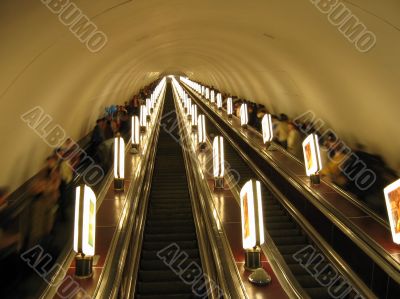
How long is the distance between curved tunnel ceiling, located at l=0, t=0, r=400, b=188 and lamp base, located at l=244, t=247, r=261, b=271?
3.49 metres

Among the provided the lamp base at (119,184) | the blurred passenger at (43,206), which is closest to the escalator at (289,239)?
the lamp base at (119,184)

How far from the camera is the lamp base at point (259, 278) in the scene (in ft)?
17.1

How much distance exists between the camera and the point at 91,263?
16.9 ft

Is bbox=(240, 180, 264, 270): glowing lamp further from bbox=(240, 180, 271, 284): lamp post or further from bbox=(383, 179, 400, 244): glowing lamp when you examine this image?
bbox=(383, 179, 400, 244): glowing lamp

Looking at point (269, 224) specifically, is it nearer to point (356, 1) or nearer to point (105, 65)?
point (356, 1)

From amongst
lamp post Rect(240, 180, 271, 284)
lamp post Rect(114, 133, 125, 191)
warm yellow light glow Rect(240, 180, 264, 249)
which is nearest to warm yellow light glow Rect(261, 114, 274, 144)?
lamp post Rect(114, 133, 125, 191)

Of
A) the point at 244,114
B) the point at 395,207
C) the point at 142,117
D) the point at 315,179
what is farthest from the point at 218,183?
the point at 142,117

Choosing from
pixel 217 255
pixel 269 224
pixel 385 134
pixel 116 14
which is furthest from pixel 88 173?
pixel 385 134

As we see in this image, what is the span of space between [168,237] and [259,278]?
9.19ft

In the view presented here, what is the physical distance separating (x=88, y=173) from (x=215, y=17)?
14.7ft

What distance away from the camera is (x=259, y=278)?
5223 mm

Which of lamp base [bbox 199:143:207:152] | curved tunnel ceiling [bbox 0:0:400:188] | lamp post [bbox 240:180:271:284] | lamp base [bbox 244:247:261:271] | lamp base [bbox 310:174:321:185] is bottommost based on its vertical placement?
lamp base [bbox 244:247:261:271]

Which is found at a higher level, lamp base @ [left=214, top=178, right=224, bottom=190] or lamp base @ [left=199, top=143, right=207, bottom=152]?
lamp base @ [left=199, top=143, right=207, bottom=152]

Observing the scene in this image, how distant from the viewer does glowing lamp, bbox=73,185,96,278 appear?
4750mm
